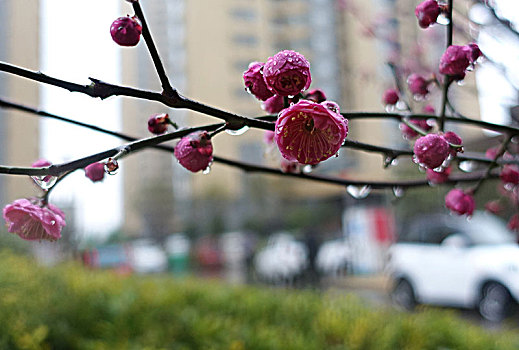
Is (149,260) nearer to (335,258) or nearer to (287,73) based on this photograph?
(335,258)

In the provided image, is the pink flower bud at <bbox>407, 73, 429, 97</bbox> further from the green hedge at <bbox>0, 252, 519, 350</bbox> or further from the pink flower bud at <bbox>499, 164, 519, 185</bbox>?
the green hedge at <bbox>0, 252, 519, 350</bbox>

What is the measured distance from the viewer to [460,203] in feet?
3.23

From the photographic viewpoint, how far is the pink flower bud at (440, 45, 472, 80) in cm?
77

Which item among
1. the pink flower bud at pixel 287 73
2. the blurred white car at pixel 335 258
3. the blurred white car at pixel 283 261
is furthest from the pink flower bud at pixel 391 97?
the blurred white car at pixel 335 258

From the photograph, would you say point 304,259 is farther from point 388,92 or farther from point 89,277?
point 388,92

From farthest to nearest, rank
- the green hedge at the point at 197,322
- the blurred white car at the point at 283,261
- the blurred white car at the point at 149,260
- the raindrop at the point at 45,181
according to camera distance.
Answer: the blurred white car at the point at 149,260 < the blurred white car at the point at 283,261 < the green hedge at the point at 197,322 < the raindrop at the point at 45,181

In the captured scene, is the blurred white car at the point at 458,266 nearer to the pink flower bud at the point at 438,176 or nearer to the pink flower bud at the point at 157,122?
the pink flower bud at the point at 438,176

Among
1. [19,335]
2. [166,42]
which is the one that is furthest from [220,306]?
[166,42]

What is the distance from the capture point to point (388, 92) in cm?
100

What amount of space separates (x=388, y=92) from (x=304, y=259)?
8.39 metres

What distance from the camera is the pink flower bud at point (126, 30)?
1.74 ft

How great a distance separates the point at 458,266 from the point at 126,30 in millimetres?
5783

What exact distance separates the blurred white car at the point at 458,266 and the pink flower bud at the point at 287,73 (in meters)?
4.86

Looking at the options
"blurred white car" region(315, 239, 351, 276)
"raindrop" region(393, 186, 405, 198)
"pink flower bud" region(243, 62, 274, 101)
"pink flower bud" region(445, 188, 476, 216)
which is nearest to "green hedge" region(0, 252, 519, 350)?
"raindrop" region(393, 186, 405, 198)
